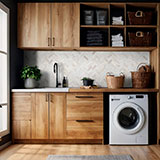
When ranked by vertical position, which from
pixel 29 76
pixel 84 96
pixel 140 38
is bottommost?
pixel 84 96

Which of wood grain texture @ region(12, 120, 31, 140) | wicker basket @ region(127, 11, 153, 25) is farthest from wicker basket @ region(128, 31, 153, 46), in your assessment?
wood grain texture @ region(12, 120, 31, 140)

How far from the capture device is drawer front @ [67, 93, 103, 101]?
378 centimetres

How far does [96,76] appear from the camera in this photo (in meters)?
4.42

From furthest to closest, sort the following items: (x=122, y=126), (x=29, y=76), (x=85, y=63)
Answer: (x=85, y=63)
(x=29, y=76)
(x=122, y=126)

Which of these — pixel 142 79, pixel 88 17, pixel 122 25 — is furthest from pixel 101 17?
pixel 142 79

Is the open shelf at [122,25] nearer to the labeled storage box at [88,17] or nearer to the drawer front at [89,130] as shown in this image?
the labeled storage box at [88,17]

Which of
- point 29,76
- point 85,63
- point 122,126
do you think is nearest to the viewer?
point 122,126

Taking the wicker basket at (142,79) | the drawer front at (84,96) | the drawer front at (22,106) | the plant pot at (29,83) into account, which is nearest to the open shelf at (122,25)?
the wicker basket at (142,79)

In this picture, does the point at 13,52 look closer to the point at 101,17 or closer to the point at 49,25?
the point at 49,25

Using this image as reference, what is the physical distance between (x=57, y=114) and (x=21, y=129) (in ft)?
1.97

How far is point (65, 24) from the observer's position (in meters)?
3.99

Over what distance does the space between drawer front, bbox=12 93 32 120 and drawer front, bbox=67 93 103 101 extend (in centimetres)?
62

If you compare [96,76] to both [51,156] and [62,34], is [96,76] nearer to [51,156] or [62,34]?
[62,34]

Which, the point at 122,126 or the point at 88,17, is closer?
the point at 122,126
